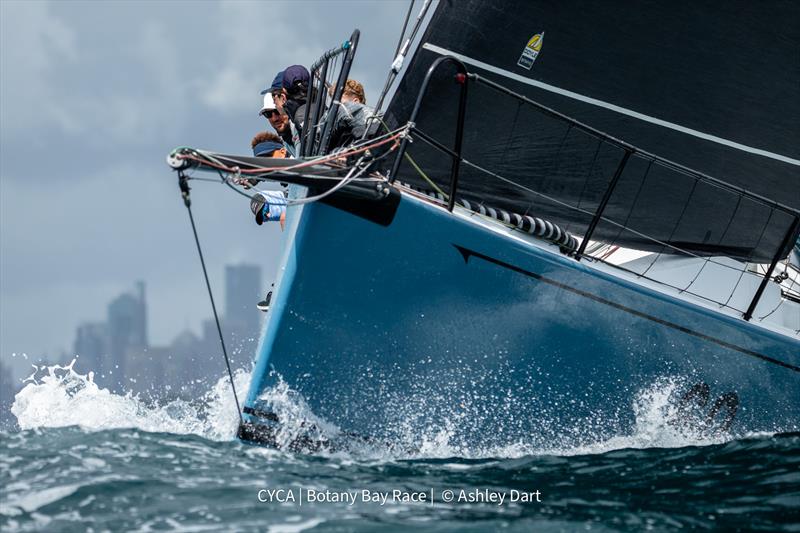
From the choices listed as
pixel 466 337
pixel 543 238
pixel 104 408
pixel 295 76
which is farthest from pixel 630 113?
pixel 104 408

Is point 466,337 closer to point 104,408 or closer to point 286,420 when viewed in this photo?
point 286,420

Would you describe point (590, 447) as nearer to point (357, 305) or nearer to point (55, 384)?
point (357, 305)

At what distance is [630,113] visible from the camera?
6199mm

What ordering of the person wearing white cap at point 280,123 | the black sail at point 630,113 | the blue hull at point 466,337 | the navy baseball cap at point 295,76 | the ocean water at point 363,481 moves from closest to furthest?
1. the ocean water at point 363,481
2. the blue hull at point 466,337
3. the black sail at point 630,113
4. the navy baseball cap at point 295,76
5. the person wearing white cap at point 280,123

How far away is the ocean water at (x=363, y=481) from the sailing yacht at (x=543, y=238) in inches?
9.9

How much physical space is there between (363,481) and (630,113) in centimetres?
291

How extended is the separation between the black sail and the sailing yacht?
1 centimetres

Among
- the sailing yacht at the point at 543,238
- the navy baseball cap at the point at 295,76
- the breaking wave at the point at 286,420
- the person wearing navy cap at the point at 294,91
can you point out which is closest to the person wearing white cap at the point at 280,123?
the person wearing navy cap at the point at 294,91

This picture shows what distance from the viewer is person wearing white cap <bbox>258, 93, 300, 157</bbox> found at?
6570mm

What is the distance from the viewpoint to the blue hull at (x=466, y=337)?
5.32 metres

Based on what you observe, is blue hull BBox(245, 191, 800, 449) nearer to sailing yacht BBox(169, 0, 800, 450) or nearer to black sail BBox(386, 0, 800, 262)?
sailing yacht BBox(169, 0, 800, 450)

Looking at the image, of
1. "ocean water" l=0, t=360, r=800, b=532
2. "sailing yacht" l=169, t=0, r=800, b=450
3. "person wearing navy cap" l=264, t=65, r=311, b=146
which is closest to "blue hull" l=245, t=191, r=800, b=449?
"sailing yacht" l=169, t=0, r=800, b=450

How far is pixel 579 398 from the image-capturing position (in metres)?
5.74

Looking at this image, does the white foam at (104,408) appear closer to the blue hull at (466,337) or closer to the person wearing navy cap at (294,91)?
the blue hull at (466,337)
